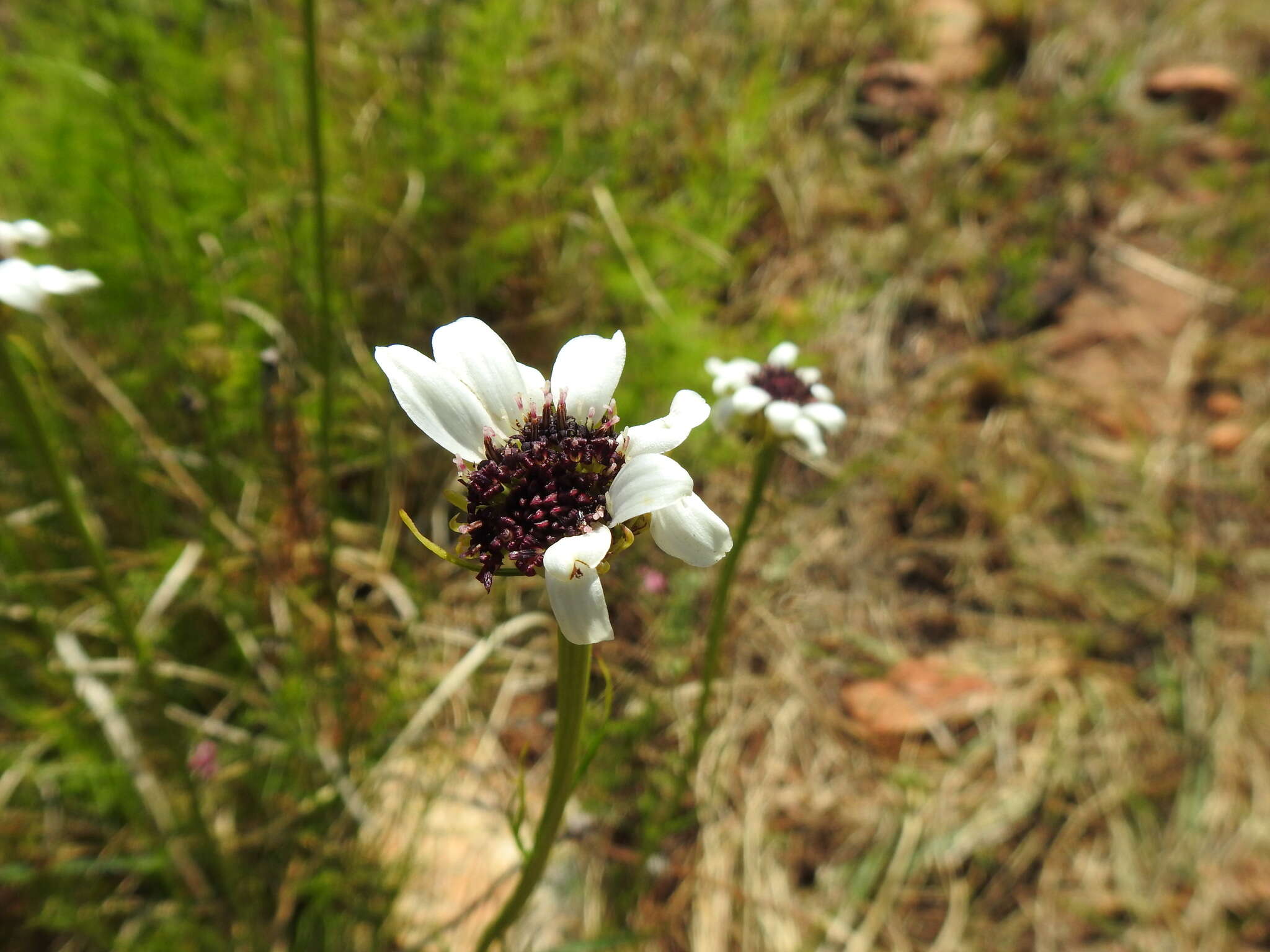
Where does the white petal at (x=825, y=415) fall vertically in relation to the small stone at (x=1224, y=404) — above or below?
above

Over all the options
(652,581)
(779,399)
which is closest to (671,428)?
(779,399)

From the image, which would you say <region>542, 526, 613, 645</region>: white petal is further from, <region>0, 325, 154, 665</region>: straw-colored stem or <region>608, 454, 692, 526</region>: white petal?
<region>0, 325, 154, 665</region>: straw-colored stem

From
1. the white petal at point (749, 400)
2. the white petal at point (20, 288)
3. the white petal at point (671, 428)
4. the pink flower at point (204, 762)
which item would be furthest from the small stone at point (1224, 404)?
the white petal at point (20, 288)

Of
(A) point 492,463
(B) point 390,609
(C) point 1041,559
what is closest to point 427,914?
(B) point 390,609

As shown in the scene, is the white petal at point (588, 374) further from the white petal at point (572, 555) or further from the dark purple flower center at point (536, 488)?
the white petal at point (572, 555)

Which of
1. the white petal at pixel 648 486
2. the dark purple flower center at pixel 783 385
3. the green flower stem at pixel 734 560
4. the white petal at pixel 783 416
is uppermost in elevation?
the white petal at pixel 648 486

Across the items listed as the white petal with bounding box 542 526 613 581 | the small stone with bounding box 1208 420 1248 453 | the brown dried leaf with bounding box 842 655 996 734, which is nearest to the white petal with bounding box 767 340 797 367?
the white petal with bounding box 542 526 613 581

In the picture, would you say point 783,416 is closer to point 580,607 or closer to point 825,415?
point 825,415

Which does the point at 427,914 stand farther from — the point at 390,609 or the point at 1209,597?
the point at 1209,597
